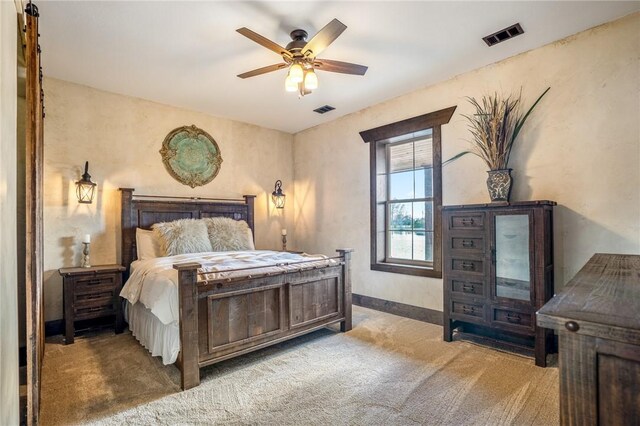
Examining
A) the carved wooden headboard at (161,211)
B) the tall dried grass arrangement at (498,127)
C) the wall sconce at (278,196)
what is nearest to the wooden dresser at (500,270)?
the tall dried grass arrangement at (498,127)

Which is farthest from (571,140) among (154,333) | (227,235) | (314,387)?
(154,333)

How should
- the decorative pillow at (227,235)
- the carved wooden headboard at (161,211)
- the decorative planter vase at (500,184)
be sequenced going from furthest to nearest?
the decorative pillow at (227,235) → the carved wooden headboard at (161,211) → the decorative planter vase at (500,184)

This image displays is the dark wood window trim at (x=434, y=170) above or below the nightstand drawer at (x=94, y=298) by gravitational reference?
above

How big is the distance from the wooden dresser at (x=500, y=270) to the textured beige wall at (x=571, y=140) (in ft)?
1.03

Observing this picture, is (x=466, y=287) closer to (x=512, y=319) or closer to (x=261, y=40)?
(x=512, y=319)

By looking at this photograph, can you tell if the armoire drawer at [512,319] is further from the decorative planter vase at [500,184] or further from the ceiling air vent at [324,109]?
the ceiling air vent at [324,109]

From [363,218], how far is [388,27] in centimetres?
254

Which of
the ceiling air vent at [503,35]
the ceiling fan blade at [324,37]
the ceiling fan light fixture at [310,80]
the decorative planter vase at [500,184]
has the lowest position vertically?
the decorative planter vase at [500,184]

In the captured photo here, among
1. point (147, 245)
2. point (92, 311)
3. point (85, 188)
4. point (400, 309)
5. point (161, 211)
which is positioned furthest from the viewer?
point (161, 211)

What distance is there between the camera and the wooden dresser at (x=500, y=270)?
2693 millimetres

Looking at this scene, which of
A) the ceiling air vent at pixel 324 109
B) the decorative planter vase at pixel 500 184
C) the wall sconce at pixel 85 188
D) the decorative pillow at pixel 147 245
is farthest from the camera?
the ceiling air vent at pixel 324 109

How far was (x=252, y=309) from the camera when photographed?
9.08 feet

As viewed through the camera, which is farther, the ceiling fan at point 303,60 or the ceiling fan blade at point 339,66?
the ceiling fan blade at point 339,66

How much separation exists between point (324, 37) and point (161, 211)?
315 cm
